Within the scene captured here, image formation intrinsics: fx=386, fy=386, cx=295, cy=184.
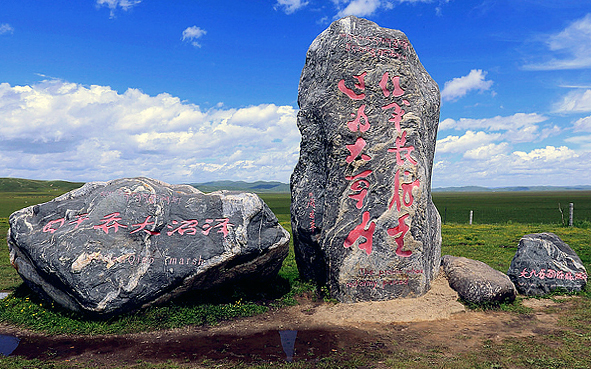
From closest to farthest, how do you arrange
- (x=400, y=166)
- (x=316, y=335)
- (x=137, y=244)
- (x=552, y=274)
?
1. (x=316, y=335)
2. (x=137, y=244)
3. (x=400, y=166)
4. (x=552, y=274)

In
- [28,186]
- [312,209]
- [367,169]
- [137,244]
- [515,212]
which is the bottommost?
[515,212]

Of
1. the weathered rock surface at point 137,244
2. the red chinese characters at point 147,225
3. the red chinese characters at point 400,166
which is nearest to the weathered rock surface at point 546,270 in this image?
the red chinese characters at point 400,166

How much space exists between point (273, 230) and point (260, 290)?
6.88 feet

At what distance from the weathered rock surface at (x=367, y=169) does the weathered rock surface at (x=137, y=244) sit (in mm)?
1574

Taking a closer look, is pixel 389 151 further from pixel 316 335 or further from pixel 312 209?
pixel 316 335

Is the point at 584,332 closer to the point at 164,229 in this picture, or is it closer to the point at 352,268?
the point at 352,268

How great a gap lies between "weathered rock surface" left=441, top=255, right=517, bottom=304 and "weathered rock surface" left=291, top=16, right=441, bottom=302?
77 centimetres

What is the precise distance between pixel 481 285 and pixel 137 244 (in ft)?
27.1

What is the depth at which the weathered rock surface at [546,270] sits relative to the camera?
34.0ft

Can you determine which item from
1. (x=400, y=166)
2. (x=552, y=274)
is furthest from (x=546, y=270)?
(x=400, y=166)

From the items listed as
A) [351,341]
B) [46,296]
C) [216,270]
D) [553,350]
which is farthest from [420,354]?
[46,296]

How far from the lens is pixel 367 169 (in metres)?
10.0

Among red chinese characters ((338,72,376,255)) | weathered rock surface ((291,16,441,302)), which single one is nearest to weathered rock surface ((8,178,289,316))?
weathered rock surface ((291,16,441,302))

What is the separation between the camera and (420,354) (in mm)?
7012
